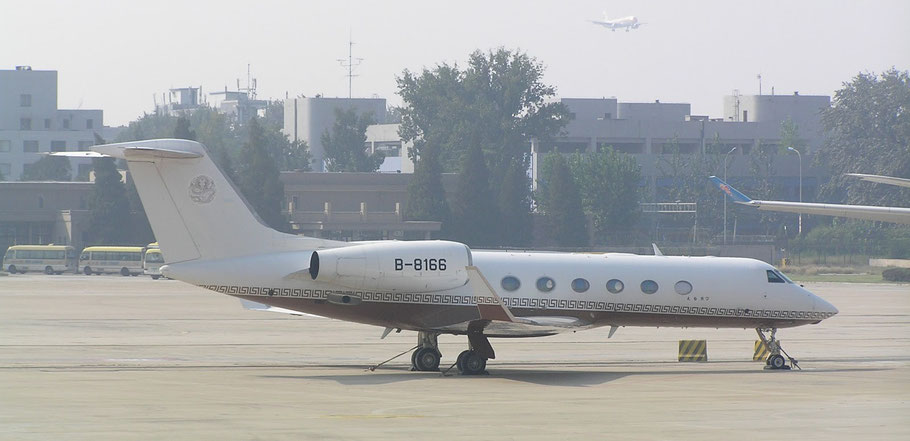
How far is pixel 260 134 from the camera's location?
8731cm

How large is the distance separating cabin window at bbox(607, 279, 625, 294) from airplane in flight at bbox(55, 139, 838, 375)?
0.07ft

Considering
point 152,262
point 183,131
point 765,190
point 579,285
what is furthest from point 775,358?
point 765,190

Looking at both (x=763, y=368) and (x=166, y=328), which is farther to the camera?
(x=166, y=328)

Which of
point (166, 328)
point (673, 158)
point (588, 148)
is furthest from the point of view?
point (588, 148)

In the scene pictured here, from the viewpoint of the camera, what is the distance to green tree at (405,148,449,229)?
82.5 meters

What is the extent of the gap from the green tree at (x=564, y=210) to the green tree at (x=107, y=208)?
2944 centimetres

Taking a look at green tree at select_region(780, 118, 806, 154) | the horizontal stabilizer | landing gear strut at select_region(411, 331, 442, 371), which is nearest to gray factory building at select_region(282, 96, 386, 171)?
green tree at select_region(780, 118, 806, 154)

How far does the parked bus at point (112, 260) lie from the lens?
77.3 meters

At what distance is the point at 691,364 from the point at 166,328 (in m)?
16.7

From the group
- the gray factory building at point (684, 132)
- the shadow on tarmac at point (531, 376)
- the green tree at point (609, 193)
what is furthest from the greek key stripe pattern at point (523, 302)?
the gray factory building at point (684, 132)

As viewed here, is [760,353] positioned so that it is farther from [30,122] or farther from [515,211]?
[30,122]

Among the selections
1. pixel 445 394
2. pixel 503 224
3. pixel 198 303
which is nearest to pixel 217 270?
pixel 445 394

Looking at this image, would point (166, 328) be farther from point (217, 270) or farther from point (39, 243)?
point (39, 243)

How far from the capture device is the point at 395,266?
23.7 m
